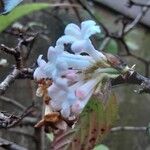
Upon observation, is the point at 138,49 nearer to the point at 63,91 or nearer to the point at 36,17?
the point at 36,17

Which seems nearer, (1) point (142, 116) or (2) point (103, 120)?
(2) point (103, 120)

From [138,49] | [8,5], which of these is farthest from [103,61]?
[138,49]

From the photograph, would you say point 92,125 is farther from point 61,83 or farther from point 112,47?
point 112,47

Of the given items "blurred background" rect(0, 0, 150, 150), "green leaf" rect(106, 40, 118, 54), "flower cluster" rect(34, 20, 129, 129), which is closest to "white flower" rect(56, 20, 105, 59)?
"flower cluster" rect(34, 20, 129, 129)

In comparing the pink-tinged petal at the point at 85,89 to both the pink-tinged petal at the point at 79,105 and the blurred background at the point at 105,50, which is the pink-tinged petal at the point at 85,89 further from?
the blurred background at the point at 105,50

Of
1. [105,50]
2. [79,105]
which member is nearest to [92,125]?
[79,105]

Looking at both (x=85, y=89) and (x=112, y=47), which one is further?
(x=112, y=47)
